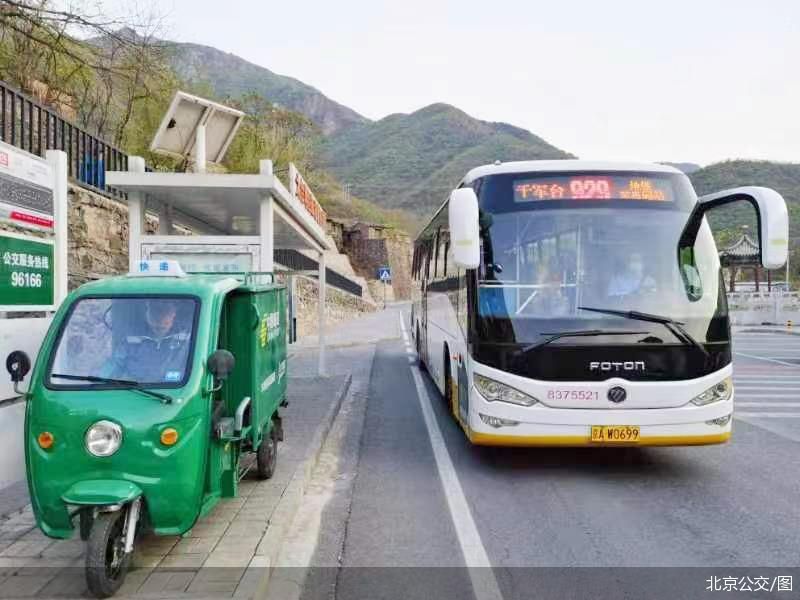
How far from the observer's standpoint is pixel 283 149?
34.9 meters

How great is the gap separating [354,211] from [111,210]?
64.0m

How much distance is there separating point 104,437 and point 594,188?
198 inches

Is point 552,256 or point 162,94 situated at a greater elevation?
point 162,94

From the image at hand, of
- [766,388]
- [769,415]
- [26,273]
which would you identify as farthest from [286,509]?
[766,388]

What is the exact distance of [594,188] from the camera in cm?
699

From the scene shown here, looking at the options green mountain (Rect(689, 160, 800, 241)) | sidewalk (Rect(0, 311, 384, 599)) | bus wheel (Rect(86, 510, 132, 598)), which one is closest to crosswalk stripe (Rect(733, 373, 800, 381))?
sidewalk (Rect(0, 311, 384, 599))

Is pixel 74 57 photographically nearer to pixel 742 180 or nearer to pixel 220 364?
pixel 220 364

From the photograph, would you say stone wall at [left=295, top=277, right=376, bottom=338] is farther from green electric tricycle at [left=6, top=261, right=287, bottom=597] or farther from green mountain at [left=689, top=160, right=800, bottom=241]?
green mountain at [left=689, top=160, right=800, bottom=241]

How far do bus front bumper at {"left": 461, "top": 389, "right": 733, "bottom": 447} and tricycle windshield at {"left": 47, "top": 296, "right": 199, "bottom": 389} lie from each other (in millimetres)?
3152

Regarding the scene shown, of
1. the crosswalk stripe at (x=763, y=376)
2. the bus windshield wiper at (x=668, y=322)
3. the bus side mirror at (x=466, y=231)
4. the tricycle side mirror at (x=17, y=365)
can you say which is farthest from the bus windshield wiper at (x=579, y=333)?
the crosswalk stripe at (x=763, y=376)

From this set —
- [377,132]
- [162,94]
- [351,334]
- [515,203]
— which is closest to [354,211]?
[351,334]

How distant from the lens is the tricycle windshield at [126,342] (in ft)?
14.4

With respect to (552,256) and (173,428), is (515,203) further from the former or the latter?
(173,428)

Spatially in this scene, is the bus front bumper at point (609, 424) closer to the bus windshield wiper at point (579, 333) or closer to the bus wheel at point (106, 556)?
the bus windshield wiper at point (579, 333)
